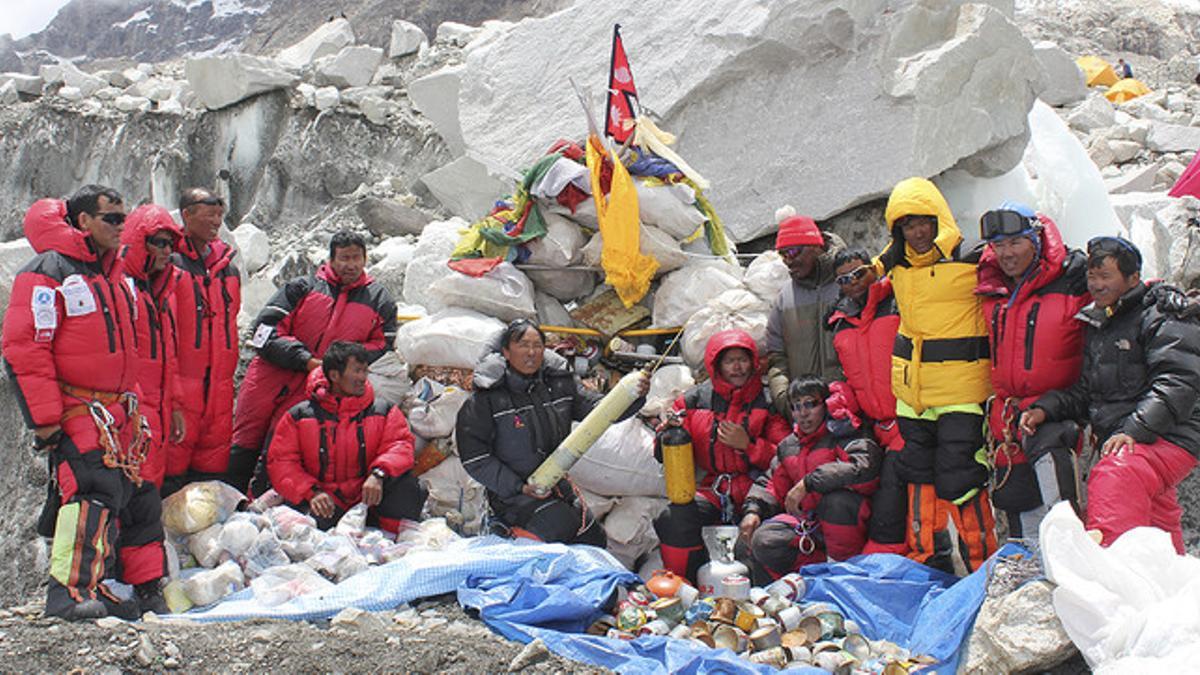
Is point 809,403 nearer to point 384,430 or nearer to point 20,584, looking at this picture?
point 384,430

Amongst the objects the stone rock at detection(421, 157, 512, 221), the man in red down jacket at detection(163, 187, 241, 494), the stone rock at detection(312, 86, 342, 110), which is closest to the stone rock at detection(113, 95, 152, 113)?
the stone rock at detection(312, 86, 342, 110)

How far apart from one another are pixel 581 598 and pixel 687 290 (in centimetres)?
213

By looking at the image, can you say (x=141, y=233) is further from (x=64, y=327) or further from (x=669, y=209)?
(x=669, y=209)

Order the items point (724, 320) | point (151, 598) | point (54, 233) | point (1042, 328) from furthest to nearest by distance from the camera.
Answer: point (724, 320) → point (151, 598) → point (54, 233) → point (1042, 328)

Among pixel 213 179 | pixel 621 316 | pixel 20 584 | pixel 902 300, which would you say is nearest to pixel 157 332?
pixel 20 584

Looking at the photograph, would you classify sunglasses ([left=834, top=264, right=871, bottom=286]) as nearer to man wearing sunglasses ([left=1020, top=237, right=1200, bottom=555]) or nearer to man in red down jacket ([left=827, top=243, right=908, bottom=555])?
man in red down jacket ([left=827, top=243, right=908, bottom=555])

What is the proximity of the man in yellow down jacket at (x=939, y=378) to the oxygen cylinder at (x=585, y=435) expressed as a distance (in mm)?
1157

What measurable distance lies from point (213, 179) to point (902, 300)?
14.1 metres

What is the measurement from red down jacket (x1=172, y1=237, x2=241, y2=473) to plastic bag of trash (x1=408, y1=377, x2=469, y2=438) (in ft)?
2.94

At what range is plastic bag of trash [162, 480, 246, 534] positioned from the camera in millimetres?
5020

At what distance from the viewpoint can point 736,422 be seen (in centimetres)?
507

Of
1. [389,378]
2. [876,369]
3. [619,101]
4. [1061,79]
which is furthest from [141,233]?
[1061,79]

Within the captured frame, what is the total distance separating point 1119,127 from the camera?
435 inches

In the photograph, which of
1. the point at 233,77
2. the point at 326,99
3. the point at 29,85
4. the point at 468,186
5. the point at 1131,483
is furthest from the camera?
the point at 29,85
